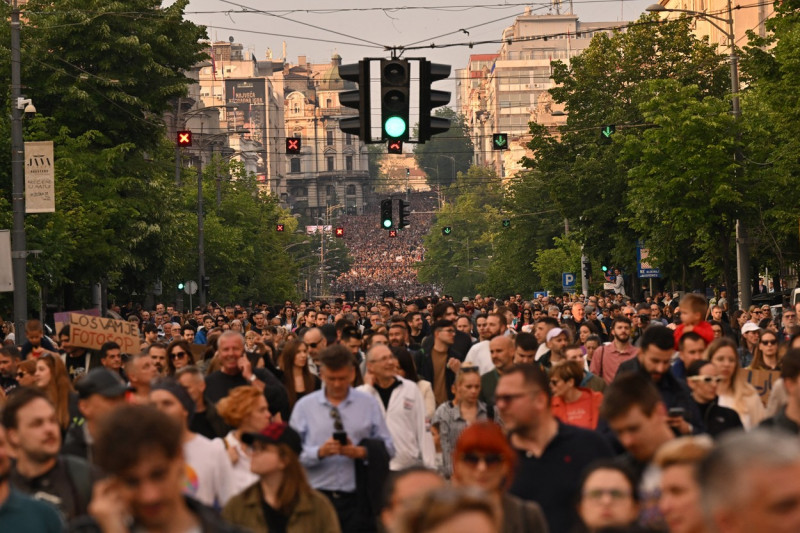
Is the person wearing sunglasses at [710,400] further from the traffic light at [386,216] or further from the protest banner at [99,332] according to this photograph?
the traffic light at [386,216]

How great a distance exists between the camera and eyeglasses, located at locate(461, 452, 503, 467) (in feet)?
22.1

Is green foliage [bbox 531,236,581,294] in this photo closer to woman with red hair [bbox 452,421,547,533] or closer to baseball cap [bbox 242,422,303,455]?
baseball cap [bbox 242,422,303,455]

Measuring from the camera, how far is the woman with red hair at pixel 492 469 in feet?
21.9

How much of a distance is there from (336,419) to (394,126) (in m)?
7.46

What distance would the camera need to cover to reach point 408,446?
11.6 meters

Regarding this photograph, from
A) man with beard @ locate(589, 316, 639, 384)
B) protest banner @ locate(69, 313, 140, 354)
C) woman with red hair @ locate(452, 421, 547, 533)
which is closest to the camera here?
woman with red hair @ locate(452, 421, 547, 533)

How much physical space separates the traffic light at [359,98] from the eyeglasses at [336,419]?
7802mm

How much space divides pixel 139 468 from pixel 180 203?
54.0 metres

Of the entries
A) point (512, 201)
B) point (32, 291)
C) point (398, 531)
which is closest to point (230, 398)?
point (398, 531)

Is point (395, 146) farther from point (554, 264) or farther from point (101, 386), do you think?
point (554, 264)

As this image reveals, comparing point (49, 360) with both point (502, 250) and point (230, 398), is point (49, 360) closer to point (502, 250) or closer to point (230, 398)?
point (230, 398)

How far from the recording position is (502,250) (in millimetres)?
106812

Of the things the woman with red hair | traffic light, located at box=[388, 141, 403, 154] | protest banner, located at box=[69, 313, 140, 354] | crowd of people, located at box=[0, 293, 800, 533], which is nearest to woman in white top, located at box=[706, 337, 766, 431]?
crowd of people, located at box=[0, 293, 800, 533]

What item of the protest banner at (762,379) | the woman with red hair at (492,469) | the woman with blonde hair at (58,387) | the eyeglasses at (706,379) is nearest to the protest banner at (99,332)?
the woman with blonde hair at (58,387)
